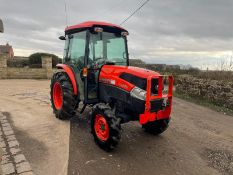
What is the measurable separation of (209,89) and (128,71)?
7529 mm

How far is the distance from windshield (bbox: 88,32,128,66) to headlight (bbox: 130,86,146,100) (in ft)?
3.60

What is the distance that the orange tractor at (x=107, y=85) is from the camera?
14.6 feet

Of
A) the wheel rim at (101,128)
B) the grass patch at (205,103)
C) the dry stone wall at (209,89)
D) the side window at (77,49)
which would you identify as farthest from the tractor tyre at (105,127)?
the dry stone wall at (209,89)

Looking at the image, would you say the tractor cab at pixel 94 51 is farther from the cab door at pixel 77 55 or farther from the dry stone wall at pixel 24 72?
the dry stone wall at pixel 24 72

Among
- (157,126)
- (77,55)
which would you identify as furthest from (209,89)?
(77,55)

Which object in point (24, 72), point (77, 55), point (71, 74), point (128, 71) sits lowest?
point (24, 72)

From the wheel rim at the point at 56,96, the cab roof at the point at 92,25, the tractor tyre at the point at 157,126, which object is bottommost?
the tractor tyre at the point at 157,126

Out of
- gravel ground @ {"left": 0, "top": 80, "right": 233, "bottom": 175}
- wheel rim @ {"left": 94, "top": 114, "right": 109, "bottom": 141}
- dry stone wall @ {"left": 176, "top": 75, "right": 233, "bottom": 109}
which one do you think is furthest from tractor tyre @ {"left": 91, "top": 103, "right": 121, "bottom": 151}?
dry stone wall @ {"left": 176, "top": 75, "right": 233, "bottom": 109}

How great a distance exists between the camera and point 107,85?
16.7 feet

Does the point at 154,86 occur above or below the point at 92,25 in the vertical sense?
below

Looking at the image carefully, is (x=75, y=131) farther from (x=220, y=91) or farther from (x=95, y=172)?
(x=220, y=91)

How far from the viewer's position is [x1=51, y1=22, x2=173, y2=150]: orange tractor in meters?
4.46

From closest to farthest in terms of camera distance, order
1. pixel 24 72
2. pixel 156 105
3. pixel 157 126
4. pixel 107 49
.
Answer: pixel 156 105 < pixel 157 126 < pixel 107 49 < pixel 24 72

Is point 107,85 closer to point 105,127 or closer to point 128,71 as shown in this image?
point 128,71
